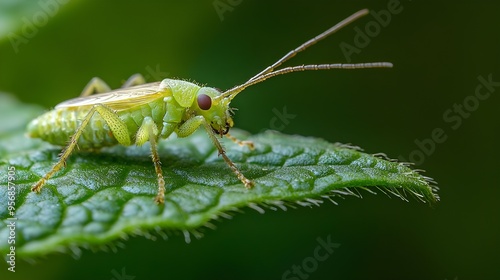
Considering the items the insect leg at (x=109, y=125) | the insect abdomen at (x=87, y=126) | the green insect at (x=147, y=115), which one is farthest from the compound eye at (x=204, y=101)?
the insect leg at (x=109, y=125)

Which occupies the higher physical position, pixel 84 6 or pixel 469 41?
pixel 84 6

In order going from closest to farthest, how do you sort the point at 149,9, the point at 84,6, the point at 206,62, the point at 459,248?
the point at 459,248 → the point at 84,6 → the point at 149,9 → the point at 206,62

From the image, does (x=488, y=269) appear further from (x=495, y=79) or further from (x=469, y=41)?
(x=469, y=41)

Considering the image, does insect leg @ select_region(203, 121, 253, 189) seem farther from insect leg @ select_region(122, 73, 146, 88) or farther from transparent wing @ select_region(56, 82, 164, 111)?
insect leg @ select_region(122, 73, 146, 88)

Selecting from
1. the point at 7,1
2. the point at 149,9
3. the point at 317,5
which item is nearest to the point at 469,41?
the point at 317,5

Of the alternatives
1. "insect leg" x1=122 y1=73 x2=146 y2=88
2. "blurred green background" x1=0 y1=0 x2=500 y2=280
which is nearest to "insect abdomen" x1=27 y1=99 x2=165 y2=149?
"insect leg" x1=122 y1=73 x2=146 y2=88

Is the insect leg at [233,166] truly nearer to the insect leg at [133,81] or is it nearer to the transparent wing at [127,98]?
the transparent wing at [127,98]
